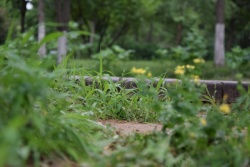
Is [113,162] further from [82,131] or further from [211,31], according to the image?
[211,31]

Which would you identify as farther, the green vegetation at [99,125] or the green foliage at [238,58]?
the green foliage at [238,58]

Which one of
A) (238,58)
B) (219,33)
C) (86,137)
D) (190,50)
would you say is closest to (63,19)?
(190,50)

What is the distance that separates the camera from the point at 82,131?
94.1 inches

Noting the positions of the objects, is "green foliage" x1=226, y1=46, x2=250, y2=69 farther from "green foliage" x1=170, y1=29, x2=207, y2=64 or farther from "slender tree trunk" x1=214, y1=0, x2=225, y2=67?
"slender tree trunk" x1=214, y1=0, x2=225, y2=67

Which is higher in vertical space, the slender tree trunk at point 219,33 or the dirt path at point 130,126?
the slender tree trunk at point 219,33

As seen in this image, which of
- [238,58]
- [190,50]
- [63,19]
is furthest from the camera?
[190,50]

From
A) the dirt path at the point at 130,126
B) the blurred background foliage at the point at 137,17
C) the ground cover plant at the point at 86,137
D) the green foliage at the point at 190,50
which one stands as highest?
the blurred background foliage at the point at 137,17

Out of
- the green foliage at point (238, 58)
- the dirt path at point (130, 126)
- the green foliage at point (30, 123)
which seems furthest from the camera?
the green foliage at point (238, 58)

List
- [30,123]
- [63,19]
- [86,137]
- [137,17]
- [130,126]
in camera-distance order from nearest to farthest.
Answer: [30,123]
[86,137]
[130,126]
[63,19]
[137,17]


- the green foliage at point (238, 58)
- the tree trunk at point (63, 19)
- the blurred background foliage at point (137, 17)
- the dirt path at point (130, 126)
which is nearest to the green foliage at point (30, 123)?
the dirt path at point (130, 126)

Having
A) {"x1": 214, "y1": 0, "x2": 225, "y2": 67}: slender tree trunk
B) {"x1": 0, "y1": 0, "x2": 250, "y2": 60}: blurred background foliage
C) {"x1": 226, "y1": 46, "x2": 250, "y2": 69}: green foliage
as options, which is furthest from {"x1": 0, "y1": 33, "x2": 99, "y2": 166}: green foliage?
{"x1": 0, "y1": 0, "x2": 250, "y2": 60}: blurred background foliage

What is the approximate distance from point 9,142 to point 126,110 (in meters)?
1.90

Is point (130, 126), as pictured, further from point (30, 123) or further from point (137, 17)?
point (137, 17)

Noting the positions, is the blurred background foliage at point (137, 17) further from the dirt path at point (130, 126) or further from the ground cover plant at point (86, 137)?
the ground cover plant at point (86, 137)
